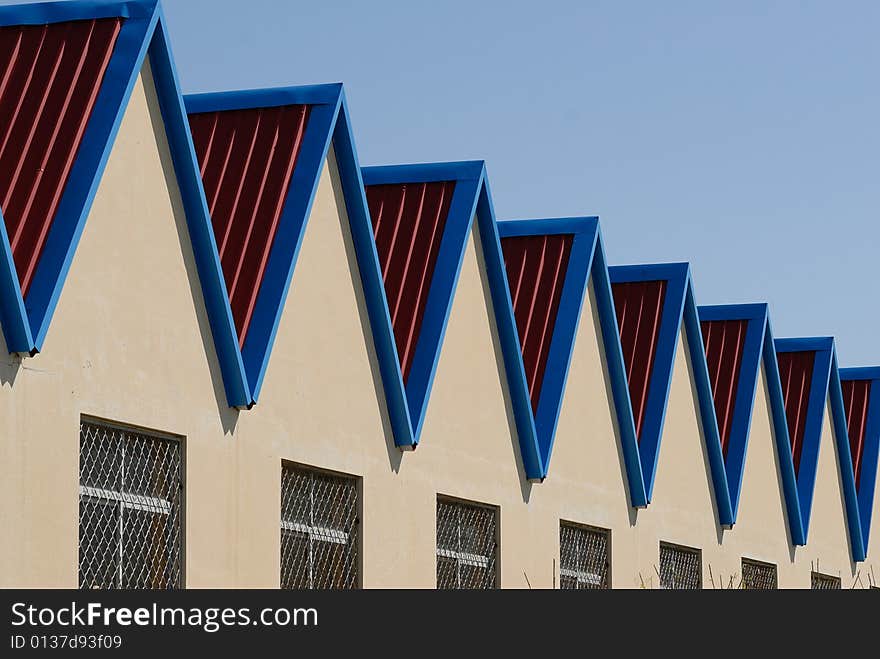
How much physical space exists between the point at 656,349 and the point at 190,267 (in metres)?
11.2

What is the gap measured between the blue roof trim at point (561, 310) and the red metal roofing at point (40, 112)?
7.48m

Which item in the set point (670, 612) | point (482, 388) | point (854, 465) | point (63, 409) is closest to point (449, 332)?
point (482, 388)

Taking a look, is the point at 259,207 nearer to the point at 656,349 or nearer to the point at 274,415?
the point at 274,415

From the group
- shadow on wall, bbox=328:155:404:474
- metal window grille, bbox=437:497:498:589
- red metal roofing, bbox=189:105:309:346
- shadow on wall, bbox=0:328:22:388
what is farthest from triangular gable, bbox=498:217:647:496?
shadow on wall, bbox=0:328:22:388

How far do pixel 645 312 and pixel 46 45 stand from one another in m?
12.8

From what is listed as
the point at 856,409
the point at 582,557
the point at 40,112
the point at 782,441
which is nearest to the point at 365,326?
the point at 40,112

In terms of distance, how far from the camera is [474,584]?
63.7 ft

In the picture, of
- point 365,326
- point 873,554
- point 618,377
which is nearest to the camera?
point 365,326

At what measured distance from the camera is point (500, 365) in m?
20.3

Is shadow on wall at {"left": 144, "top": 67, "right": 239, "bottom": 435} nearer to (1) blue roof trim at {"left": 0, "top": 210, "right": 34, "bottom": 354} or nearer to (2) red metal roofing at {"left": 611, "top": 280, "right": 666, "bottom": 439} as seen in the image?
(1) blue roof trim at {"left": 0, "top": 210, "right": 34, "bottom": 354}

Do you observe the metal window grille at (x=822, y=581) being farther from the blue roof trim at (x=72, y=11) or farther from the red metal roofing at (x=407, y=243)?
the blue roof trim at (x=72, y=11)

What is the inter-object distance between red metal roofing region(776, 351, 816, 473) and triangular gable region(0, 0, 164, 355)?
18939mm

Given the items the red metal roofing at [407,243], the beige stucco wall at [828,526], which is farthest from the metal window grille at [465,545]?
the beige stucco wall at [828,526]

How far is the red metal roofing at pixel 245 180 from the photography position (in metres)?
15.8
